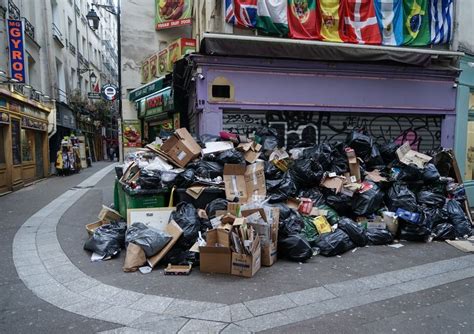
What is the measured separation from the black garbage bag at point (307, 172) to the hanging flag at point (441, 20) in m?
4.92

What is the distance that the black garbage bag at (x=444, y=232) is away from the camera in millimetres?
5766

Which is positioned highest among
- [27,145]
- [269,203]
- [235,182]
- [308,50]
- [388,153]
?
[308,50]

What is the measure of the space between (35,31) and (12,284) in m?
14.4

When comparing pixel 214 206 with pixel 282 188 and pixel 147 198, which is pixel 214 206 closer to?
pixel 147 198

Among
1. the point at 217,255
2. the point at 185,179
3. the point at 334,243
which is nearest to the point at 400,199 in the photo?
the point at 334,243

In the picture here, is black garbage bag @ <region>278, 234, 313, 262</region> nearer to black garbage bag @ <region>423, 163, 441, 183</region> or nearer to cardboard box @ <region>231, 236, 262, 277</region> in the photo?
cardboard box @ <region>231, 236, 262, 277</region>

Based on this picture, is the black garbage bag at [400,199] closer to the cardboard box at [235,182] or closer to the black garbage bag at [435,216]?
the black garbage bag at [435,216]

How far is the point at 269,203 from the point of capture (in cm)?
559

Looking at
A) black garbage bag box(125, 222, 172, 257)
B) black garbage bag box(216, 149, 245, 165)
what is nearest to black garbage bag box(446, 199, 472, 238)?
black garbage bag box(216, 149, 245, 165)

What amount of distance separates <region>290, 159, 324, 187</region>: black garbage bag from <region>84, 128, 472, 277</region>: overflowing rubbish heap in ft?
0.06

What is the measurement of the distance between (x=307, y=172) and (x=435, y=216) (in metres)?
2.31

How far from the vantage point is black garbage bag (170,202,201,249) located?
15.2 feet

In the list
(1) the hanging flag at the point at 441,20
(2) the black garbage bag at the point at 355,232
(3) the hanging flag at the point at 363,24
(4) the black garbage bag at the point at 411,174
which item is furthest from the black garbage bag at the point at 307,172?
(1) the hanging flag at the point at 441,20

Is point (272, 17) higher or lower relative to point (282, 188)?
higher
